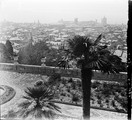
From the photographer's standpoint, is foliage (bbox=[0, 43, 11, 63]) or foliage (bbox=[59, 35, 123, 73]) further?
foliage (bbox=[0, 43, 11, 63])

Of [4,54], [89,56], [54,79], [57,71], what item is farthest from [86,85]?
[4,54]

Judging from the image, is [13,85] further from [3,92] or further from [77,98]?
[77,98]

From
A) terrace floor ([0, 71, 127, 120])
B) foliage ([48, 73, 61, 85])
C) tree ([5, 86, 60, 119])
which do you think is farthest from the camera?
foliage ([48, 73, 61, 85])

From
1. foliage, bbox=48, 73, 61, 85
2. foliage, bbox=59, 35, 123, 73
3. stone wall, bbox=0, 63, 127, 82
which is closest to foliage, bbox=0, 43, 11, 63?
stone wall, bbox=0, 63, 127, 82

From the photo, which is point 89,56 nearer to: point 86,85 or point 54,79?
point 86,85

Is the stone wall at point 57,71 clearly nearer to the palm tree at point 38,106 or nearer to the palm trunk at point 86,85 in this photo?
the palm trunk at point 86,85

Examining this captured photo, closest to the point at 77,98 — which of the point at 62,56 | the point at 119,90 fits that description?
the point at 119,90

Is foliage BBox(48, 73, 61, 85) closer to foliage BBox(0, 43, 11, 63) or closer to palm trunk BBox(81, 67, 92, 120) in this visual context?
palm trunk BBox(81, 67, 92, 120)
